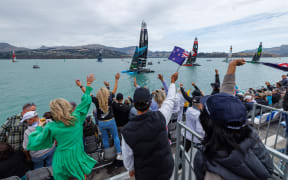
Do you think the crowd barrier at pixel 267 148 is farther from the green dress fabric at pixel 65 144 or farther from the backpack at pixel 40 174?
the backpack at pixel 40 174

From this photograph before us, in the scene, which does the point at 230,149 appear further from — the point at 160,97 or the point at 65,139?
the point at 160,97

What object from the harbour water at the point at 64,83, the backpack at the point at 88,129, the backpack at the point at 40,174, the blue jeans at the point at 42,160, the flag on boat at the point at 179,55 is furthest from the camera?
the harbour water at the point at 64,83

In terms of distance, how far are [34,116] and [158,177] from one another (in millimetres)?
2350

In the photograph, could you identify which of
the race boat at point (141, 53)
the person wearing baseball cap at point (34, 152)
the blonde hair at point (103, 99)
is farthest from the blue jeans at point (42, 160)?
the race boat at point (141, 53)

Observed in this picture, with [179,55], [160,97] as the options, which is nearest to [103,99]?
[160,97]

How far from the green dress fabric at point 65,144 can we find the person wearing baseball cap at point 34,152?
58cm

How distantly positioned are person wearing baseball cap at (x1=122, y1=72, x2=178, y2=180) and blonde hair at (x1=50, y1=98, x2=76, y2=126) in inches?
37.5

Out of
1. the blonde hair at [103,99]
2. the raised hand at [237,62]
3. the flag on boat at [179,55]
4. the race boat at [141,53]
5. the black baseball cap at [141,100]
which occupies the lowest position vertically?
the blonde hair at [103,99]

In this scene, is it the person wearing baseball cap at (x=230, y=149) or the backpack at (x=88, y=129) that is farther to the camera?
the backpack at (x=88, y=129)

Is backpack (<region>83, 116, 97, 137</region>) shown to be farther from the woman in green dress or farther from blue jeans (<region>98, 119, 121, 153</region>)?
the woman in green dress

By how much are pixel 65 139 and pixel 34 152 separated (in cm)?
111

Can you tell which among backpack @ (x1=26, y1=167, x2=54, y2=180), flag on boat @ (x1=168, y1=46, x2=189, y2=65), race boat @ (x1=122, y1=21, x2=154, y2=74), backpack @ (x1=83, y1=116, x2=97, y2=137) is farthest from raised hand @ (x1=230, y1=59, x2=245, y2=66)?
race boat @ (x1=122, y1=21, x2=154, y2=74)

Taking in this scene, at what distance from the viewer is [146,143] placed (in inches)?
64.4

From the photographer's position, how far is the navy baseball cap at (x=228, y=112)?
982 millimetres
